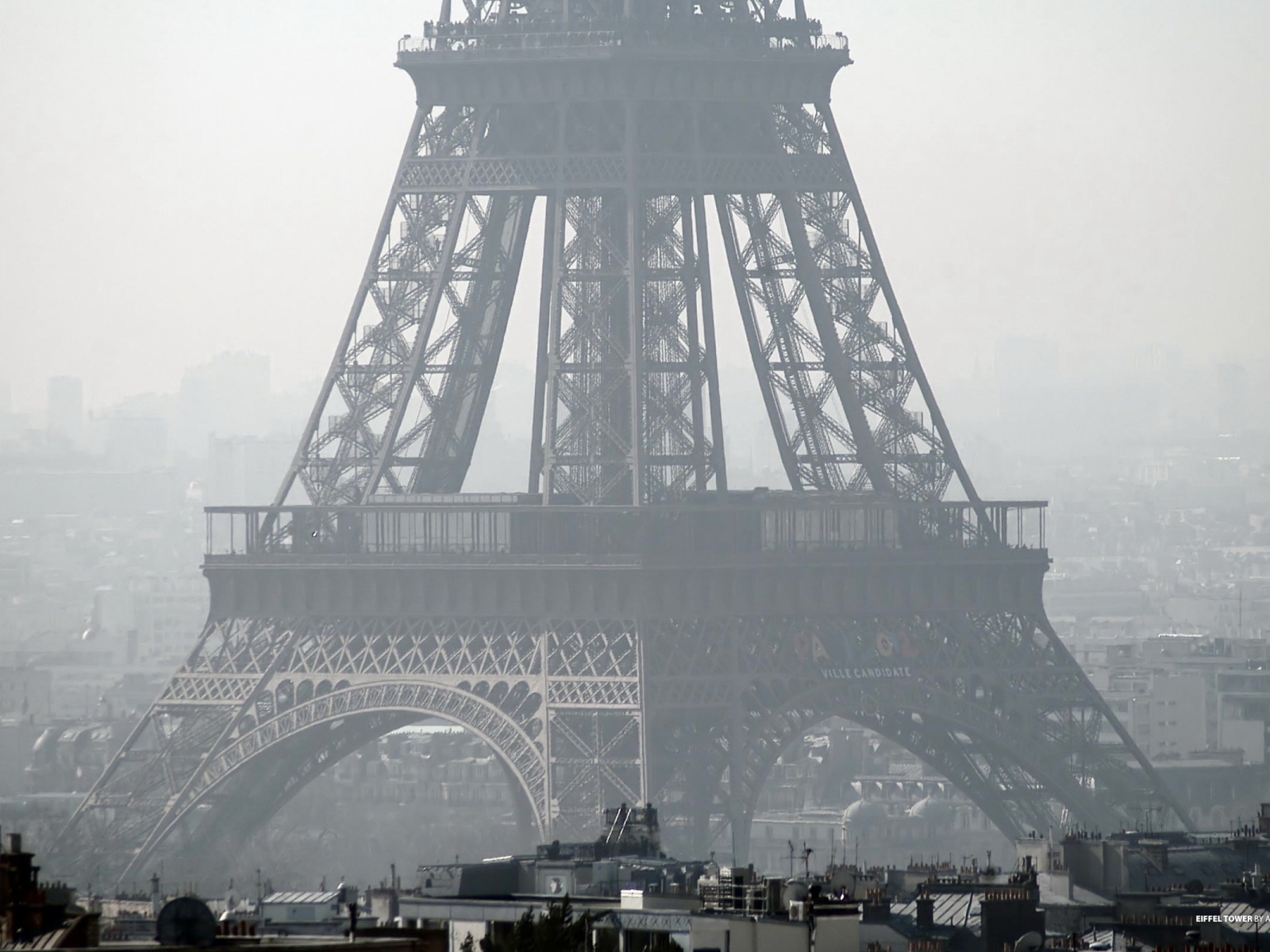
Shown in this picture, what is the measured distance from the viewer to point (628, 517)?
58062mm

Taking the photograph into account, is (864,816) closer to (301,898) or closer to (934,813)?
(934,813)

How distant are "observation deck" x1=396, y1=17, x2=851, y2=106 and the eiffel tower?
5cm

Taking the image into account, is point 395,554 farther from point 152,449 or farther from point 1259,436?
point 1259,436

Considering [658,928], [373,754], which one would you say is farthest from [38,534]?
[658,928]

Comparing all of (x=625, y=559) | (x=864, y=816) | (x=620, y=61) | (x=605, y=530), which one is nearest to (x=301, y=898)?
(x=625, y=559)

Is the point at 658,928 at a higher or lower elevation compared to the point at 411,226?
lower

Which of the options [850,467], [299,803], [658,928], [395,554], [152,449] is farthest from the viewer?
[152,449]

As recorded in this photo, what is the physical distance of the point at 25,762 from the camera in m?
85.7

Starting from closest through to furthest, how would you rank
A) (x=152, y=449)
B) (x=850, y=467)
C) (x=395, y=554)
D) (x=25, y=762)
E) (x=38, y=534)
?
(x=395, y=554) < (x=850, y=467) < (x=25, y=762) < (x=38, y=534) < (x=152, y=449)

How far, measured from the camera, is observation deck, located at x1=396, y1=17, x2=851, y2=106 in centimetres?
5919

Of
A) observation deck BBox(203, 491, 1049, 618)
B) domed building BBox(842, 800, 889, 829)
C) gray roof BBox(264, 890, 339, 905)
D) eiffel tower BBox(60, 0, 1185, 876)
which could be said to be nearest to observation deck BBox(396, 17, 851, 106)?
eiffel tower BBox(60, 0, 1185, 876)

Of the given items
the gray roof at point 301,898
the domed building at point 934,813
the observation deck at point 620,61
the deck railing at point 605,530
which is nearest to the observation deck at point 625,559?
the deck railing at point 605,530

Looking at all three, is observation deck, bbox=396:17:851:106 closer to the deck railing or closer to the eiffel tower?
the eiffel tower

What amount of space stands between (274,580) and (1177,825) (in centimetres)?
1428
